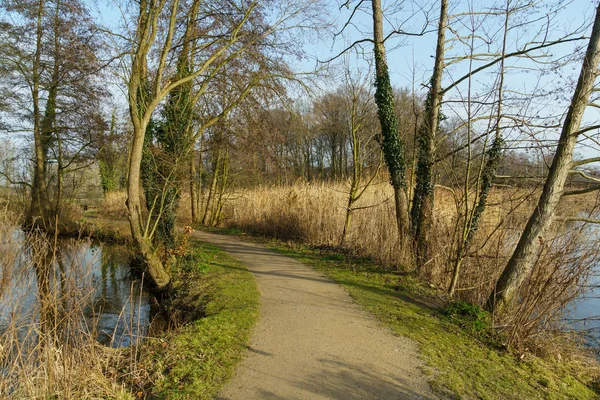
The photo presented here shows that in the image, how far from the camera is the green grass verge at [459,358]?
3.85m

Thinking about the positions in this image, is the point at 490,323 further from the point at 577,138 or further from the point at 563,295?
the point at 577,138

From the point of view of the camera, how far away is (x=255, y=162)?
19.6 m

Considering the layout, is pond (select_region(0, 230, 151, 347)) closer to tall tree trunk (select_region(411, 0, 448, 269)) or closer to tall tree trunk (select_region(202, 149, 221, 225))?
tall tree trunk (select_region(411, 0, 448, 269))

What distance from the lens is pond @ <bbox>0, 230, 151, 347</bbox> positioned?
4090 millimetres

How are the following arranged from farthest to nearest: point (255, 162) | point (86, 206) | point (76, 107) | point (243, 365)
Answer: point (86, 206), point (255, 162), point (76, 107), point (243, 365)

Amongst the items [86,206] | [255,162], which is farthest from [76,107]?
[86,206]

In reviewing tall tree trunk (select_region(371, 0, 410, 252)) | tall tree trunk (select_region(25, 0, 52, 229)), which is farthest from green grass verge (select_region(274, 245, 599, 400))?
tall tree trunk (select_region(25, 0, 52, 229))

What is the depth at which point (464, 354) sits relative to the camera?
4527 millimetres

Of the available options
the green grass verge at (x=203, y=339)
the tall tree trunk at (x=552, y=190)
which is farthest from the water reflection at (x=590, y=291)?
the green grass verge at (x=203, y=339)

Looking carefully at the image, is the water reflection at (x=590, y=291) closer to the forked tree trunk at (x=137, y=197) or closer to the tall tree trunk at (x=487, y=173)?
the tall tree trunk at (x=487, y=173)

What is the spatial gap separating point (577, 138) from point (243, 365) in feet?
17.9

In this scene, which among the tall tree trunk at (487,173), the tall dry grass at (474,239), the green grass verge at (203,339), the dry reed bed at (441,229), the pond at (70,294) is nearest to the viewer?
the green grass verge at (203,339)

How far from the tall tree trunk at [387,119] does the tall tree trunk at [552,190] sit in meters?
3.20

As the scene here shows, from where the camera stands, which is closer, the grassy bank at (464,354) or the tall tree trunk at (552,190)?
the grassy bank at (464,354)
